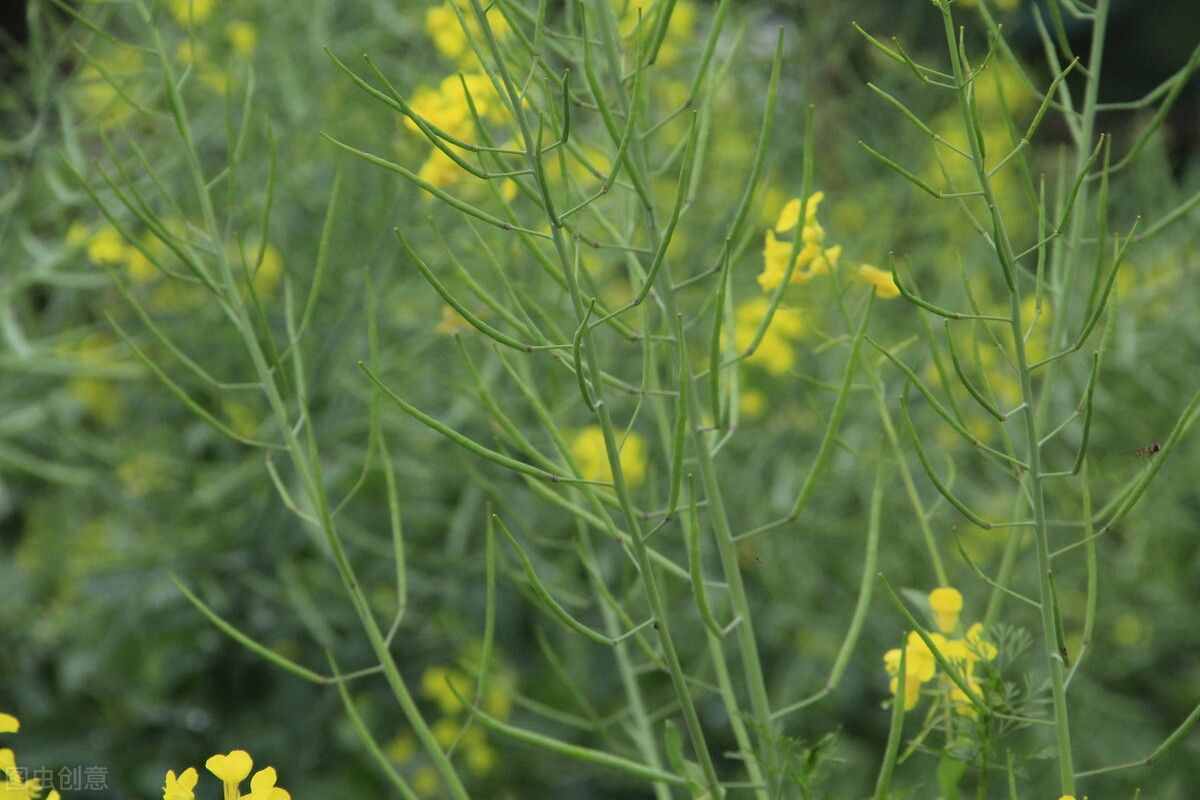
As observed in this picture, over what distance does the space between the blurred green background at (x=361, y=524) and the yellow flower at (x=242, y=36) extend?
1 centimetres

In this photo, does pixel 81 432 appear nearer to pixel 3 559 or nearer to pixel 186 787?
pixel 3 559

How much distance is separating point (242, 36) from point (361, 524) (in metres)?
0.72

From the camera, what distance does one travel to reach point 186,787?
59cm

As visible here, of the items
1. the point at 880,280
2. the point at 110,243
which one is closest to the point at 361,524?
the point at 110,243

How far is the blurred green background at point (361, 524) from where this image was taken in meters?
1.99

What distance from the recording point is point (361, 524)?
2090mm

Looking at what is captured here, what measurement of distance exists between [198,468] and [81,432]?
0.35 meters

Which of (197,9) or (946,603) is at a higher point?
(197,9)

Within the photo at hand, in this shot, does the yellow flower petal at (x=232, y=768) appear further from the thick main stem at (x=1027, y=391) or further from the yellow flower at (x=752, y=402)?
the yellow flower at (x=752, y=402)

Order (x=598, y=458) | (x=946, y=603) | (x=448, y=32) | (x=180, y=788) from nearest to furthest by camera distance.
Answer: (x=180, y=788), (x=946, y=603), (x=448, y=32), (x=598, y=458)

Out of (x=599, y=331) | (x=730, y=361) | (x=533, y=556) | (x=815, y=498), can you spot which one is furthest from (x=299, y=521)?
(x=730, y=361)

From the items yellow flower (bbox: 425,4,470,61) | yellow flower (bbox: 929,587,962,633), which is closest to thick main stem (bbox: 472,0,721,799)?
yellow flower (bbox: 929,587,962,633)

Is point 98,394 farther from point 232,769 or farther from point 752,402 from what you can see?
point 232,769

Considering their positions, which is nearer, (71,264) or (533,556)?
(533,556)
